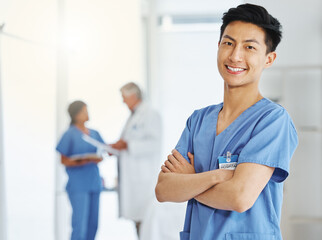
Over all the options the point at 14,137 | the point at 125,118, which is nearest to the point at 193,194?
the point at 14,137

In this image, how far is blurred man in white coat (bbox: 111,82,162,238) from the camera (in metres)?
2.45

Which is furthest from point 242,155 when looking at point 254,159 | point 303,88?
point 303,88

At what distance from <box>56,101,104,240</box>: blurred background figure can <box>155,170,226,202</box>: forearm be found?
1.20 metres

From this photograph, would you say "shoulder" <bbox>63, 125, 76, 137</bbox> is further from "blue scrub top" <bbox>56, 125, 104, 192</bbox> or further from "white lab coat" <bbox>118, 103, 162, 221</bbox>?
"white lab coat" <bbox>118, 103, 162, 221</bbox>

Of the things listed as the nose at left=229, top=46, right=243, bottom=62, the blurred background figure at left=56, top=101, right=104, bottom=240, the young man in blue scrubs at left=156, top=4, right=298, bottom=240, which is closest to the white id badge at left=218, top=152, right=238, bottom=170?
the young man in blue scrubs at left=156, top=4, right=298, bottom=240

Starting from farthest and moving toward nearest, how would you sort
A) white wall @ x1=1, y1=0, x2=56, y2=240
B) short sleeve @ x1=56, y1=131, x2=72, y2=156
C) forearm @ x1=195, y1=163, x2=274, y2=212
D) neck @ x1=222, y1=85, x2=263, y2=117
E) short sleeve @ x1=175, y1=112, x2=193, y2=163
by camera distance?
short sleeve @ x1=56, y1=131, x2=72, y2=156, white wall @ x1=1, y1=0, x2=56, y2=240, short sleeve @ x1=175, y1=112, x2=193, y2=163, neck @ x1=222, y1=85, x2=263, y2=117, forearm @ x1=195, y1=163, x2=274, y2=212

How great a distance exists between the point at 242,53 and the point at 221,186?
34cm

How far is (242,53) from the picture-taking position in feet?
3.72

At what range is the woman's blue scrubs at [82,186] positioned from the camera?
2348mm

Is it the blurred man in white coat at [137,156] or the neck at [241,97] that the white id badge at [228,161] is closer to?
the neck at [241,97]

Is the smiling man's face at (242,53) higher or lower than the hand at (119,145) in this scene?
higher

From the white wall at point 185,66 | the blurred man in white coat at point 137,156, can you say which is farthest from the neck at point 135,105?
the white wall at point 185,66

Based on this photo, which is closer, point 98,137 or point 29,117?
point 29,117

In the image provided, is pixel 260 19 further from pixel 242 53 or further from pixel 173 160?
pixel 173 160
